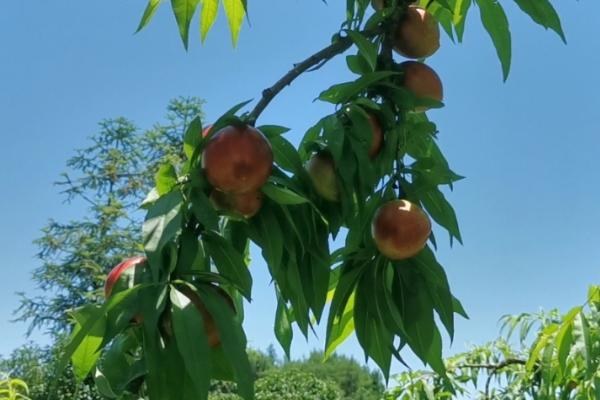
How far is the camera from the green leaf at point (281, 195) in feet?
2.11

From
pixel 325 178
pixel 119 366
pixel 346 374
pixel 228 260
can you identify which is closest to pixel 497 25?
pixel 325 178

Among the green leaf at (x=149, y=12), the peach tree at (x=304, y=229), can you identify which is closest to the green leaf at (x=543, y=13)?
the peach tree at (x=304, y=229)

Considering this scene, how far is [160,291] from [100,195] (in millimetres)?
8915

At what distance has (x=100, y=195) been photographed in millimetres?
9242

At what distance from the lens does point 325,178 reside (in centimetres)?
68

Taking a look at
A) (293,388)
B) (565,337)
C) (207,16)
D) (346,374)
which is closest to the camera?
(207,16)

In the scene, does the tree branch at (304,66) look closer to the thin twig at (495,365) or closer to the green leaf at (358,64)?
the green leaf at (358,64)

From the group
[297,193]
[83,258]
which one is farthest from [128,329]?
[83,258]

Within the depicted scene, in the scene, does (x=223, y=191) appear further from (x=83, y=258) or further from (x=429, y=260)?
(x=83, y=258)

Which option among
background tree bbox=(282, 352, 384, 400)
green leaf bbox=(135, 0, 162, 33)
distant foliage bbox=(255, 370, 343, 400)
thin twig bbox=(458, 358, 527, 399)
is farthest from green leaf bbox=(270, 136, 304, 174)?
background tree bbox=(282, 352, 384, 400)

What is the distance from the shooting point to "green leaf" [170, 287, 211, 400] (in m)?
0.53

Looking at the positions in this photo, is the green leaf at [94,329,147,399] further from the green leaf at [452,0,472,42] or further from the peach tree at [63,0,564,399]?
the green leaf at [452,0,472,42]

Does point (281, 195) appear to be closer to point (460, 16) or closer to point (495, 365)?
point (460, 16)

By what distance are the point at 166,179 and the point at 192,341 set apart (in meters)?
0.16
